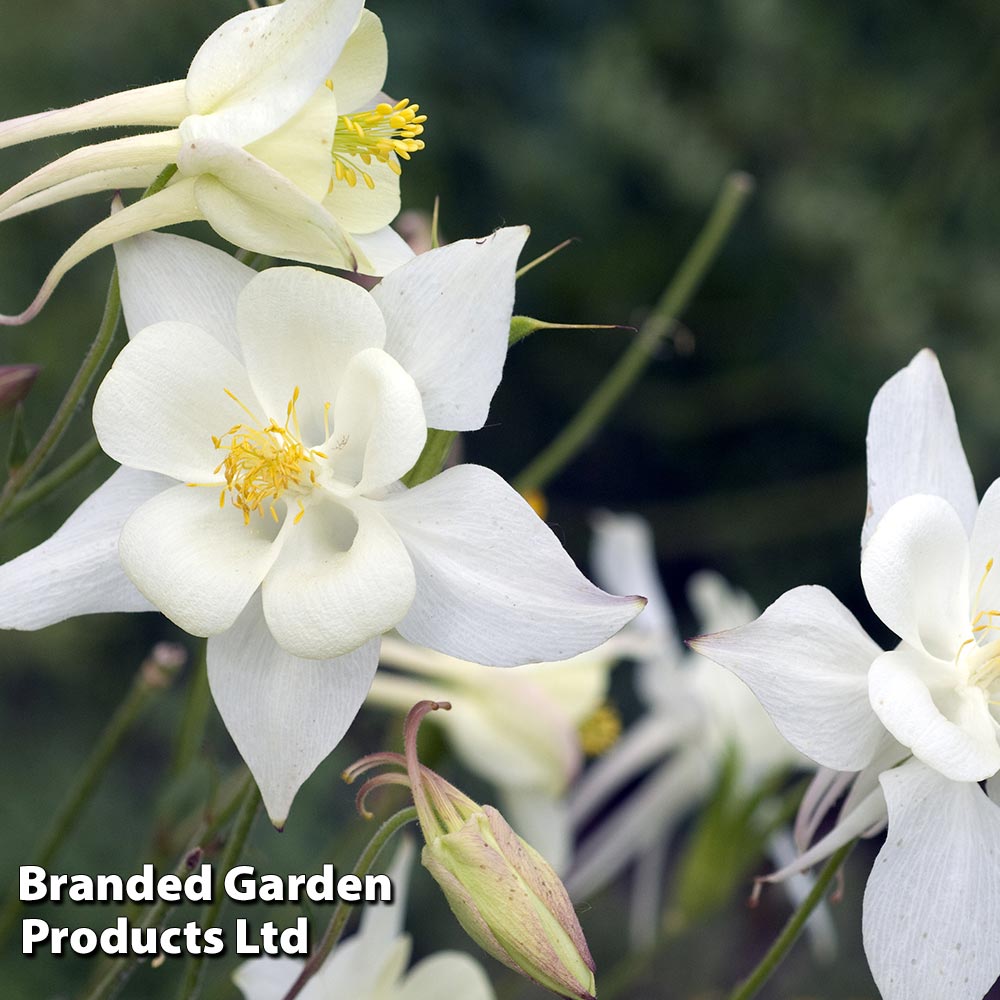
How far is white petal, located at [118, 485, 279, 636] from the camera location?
0.44m

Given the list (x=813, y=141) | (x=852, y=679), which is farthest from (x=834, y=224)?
(x=852, y=679)

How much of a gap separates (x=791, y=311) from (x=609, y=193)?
1.02 feet

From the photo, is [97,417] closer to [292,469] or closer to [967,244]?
[292,469]

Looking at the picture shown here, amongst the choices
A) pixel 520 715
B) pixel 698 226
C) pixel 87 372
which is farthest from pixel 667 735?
pixel 698 226

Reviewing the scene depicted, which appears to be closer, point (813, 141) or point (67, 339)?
→ point (67, 339)

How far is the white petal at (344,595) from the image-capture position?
0.44m

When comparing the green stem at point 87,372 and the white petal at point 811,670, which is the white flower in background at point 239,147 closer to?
the green stem at point 87,372

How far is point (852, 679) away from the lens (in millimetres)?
490

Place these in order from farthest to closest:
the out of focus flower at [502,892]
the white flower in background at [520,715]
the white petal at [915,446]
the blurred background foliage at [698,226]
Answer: the blurred background foliage at [698,226] → the white flower in background at [520,715] → the white petal at [915,446] → the out of focus flower at [502,892]

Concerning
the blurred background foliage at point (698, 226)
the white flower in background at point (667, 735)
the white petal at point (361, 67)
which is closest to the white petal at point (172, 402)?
the white petal at point (361, 67)

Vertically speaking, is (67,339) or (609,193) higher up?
(609,193)

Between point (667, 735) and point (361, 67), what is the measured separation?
1.74ft

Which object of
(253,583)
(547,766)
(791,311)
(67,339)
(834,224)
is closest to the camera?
(253,583)

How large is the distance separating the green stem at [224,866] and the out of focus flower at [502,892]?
0.17ft
